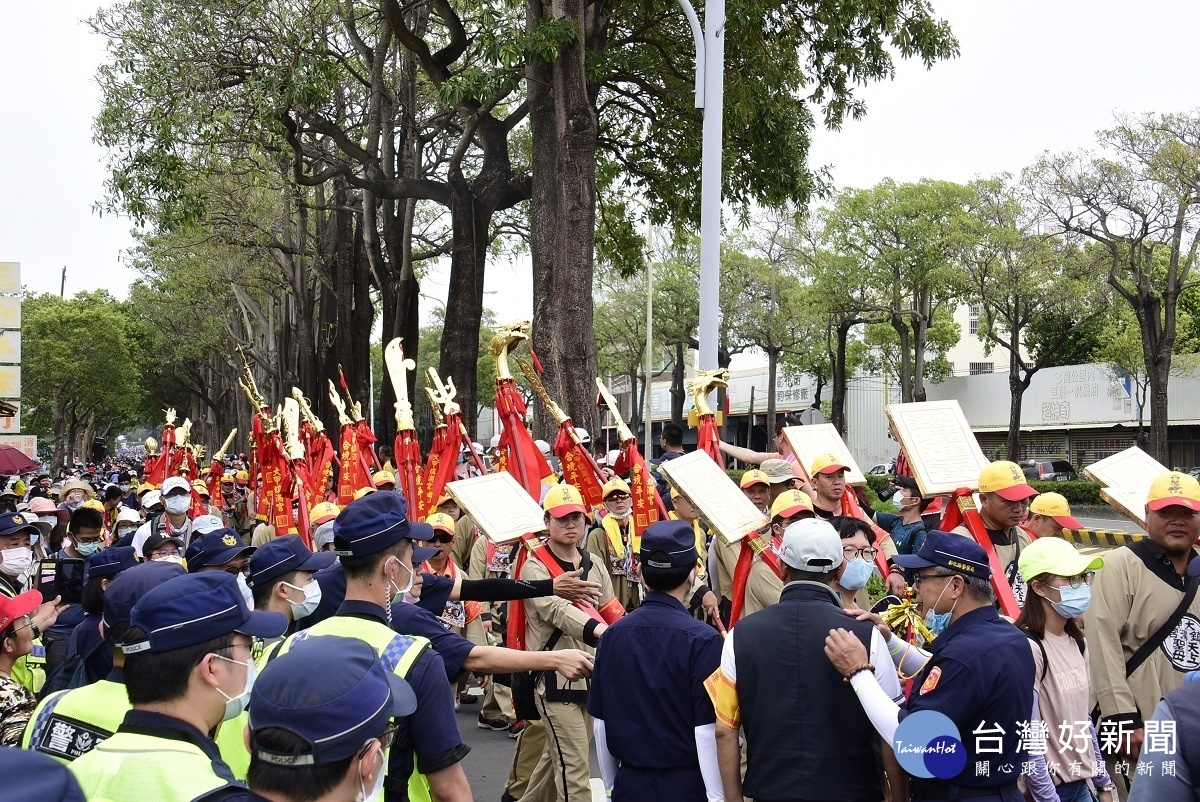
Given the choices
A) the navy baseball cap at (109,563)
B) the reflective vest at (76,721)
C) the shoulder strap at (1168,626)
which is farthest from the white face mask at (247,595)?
the shoulder strap at (1168,626)

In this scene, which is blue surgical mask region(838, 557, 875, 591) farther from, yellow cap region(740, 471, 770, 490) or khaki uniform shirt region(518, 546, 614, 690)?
yellow cap region(740, 471, 770, 490)

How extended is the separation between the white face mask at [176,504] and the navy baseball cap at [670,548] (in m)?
7.38

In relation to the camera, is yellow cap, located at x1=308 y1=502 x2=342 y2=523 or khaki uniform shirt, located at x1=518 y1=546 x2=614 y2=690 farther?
yellow cap, located at x1=308 y1=502 x2=342 y2=523

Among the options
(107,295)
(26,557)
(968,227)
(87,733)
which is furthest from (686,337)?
(87,733)

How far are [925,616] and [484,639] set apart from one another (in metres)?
4.90

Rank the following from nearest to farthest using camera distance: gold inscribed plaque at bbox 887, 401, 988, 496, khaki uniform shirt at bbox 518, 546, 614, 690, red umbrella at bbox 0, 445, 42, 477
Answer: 1. khaki uniform shirt at bbox 518, 546, 614, 690
2. gold inscribed plaque at bbox 887, 401, 988, 496
3. red umbrella at bbox 0, 445, 42, 477

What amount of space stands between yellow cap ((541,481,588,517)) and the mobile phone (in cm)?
339

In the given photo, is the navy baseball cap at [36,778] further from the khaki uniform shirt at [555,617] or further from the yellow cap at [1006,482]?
the yellow cap at [1006,482]

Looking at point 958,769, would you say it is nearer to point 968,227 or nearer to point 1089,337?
point 968,227

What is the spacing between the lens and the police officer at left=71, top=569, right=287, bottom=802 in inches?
97.0

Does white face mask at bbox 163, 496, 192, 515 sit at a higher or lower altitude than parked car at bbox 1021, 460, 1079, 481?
higher

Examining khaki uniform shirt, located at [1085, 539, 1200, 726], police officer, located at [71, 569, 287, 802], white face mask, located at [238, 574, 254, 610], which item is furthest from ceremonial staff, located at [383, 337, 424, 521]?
police officer, located at [71, 569, 287, 802]

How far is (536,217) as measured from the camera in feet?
48.3

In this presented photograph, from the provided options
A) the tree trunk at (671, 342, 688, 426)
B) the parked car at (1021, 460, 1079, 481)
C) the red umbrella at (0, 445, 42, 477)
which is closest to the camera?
the red umbrella at (0, 445, 42, 477)
